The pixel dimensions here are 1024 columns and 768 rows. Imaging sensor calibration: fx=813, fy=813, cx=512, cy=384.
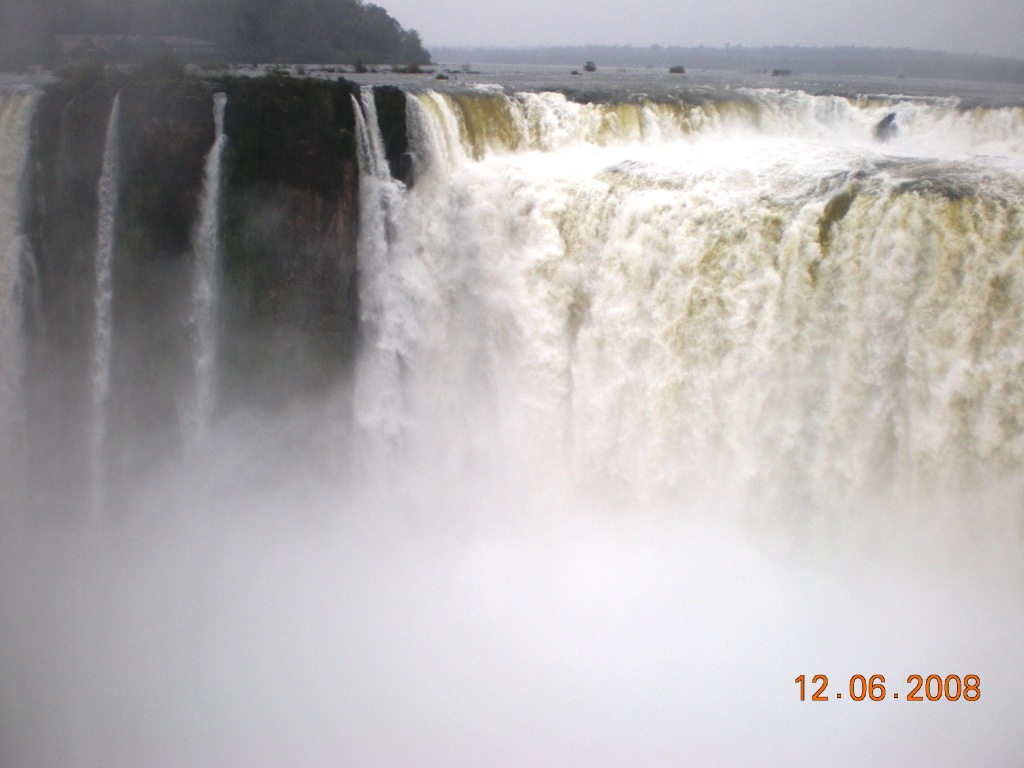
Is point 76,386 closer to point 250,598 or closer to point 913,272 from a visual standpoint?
point 250,598

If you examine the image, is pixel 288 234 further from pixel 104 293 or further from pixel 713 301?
pixel 713 301

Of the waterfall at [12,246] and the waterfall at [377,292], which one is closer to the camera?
the waterfall at [12,246]

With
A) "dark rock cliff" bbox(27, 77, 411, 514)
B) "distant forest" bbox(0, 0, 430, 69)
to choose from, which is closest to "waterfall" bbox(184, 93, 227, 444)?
"dark rock cliff" bbox(27, 77, 411, 514)

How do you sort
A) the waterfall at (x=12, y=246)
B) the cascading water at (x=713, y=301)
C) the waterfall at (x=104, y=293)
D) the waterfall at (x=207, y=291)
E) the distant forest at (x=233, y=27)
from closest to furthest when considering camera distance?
1. the cascading water at (x=713, y=301)
2. the waterfall at (x=12, y=246)
3. the waterfall at (x=104, y=293)
4. the waterfall at (x=207, y=291)
5. the distant forest at (x=233, y=27)

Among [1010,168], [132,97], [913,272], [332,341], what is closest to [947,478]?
[913,272]

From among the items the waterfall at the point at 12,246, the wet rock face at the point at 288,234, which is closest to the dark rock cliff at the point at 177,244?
the wet rock face at the point at 288,234

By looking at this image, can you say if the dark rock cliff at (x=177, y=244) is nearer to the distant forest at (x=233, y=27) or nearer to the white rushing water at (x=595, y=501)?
the white rushing water at (x=595, y=501)
